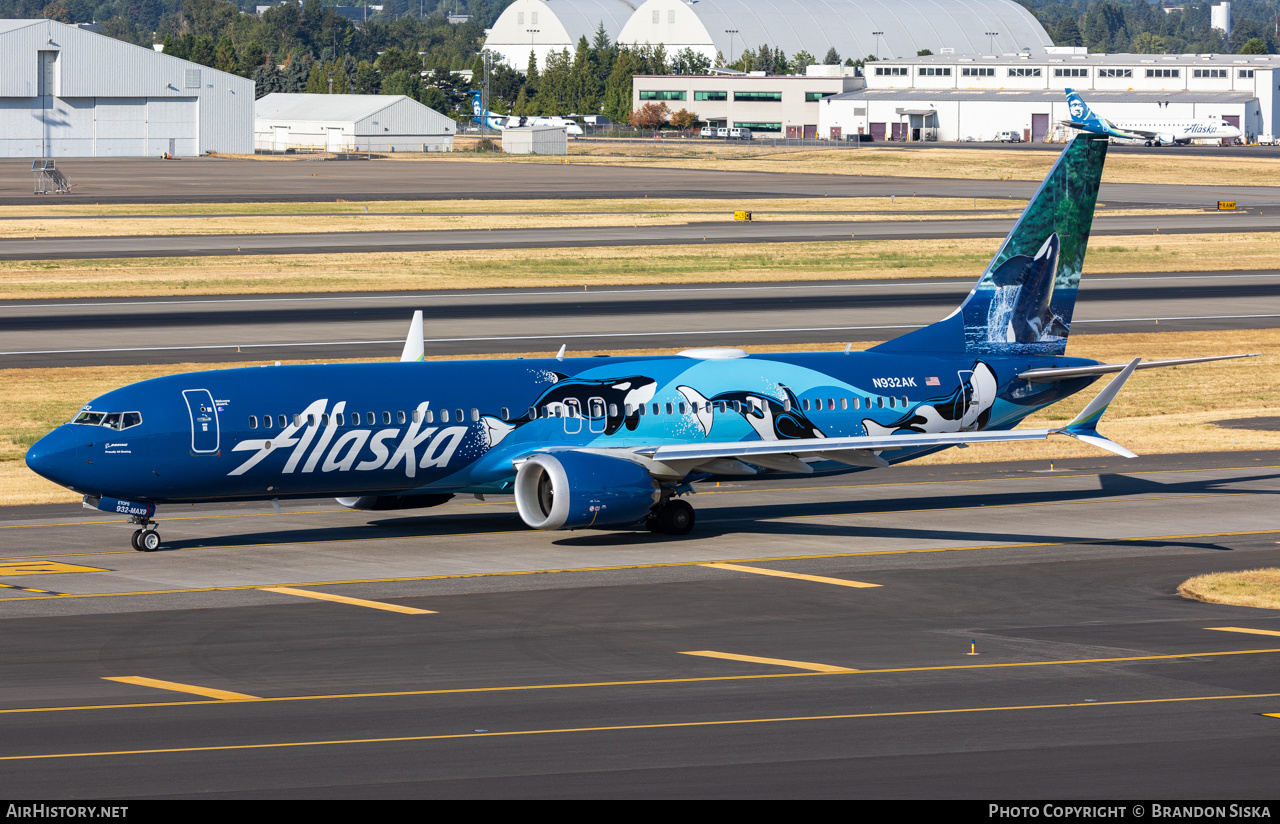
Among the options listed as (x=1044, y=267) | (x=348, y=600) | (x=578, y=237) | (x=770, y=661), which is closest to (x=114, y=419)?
(x=348, y=600)

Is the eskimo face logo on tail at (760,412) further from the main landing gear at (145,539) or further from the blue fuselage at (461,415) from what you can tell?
the main landing gear at (145,539)

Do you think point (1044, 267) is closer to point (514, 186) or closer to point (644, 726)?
point (644, 726)

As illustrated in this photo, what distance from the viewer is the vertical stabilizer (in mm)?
47844

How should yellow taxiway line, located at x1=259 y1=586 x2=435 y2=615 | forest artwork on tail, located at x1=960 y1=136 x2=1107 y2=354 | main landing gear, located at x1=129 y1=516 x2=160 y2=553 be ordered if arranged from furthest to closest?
forest artwork on tail, located at x1=960 y1=136 x2=1107 y2=354 → main landing gear, located at x1=129 y1=516 x2=160 y2=553 → yellow taxiway line, located at x1=259 y1=586 x2=435 y2=615

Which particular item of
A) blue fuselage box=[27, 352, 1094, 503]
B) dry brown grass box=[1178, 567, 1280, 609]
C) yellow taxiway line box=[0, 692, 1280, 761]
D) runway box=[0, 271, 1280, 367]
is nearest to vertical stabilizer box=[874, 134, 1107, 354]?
blue fuselage box=[27, 352, 1094, 503]

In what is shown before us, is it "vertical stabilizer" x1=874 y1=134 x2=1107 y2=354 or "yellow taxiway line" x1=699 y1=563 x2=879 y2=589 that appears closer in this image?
"yellow taxiway line" x1=699 y1=563 x2=879 y2=589

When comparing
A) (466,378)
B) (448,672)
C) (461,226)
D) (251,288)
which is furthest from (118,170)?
(448,672)

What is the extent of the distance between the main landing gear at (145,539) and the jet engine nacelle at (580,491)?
830 centimetres

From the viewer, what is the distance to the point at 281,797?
21188mm

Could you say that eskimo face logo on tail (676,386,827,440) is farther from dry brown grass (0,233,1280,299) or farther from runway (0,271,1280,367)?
dry brown grass (0,233,1280,299)

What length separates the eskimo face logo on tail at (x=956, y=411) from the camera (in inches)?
1771

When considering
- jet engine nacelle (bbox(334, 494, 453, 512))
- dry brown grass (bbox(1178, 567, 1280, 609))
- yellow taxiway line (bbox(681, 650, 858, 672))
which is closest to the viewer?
Result: yellow taxiway line (bbox(681, 650, 858, 672))

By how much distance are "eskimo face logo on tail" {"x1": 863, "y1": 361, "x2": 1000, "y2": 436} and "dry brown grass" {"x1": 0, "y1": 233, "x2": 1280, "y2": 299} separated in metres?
53.4
